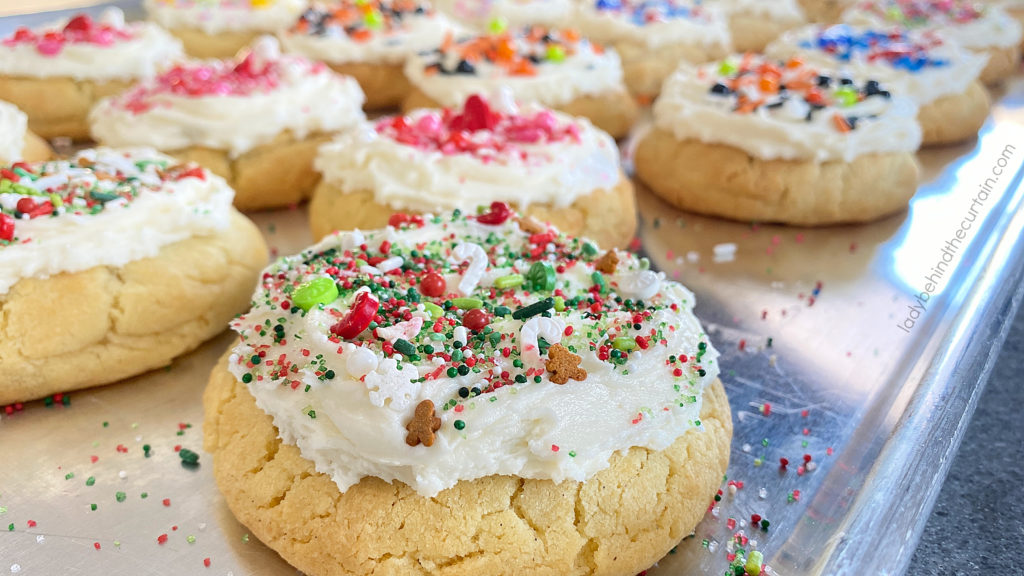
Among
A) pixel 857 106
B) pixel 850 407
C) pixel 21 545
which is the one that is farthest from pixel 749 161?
pixel 21 545

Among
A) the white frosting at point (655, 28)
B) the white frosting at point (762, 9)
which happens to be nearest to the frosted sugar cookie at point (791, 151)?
the white frosting at point (655, 28)

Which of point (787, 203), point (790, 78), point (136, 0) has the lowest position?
point (136, 0)

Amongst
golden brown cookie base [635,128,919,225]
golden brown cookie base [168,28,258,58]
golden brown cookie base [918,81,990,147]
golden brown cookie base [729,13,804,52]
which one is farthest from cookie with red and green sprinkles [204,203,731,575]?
golden brown cookie base [729,13,804,52]

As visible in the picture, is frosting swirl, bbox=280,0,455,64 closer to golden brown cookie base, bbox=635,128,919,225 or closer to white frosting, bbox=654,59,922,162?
white frosting, bbox=654,59,922,162

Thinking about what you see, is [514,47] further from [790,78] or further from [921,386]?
[921,386]

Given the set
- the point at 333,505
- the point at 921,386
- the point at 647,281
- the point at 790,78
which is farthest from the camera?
the point at 790,78

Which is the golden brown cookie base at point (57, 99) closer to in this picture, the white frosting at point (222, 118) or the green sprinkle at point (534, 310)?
the white frosting at point (222, 118)
